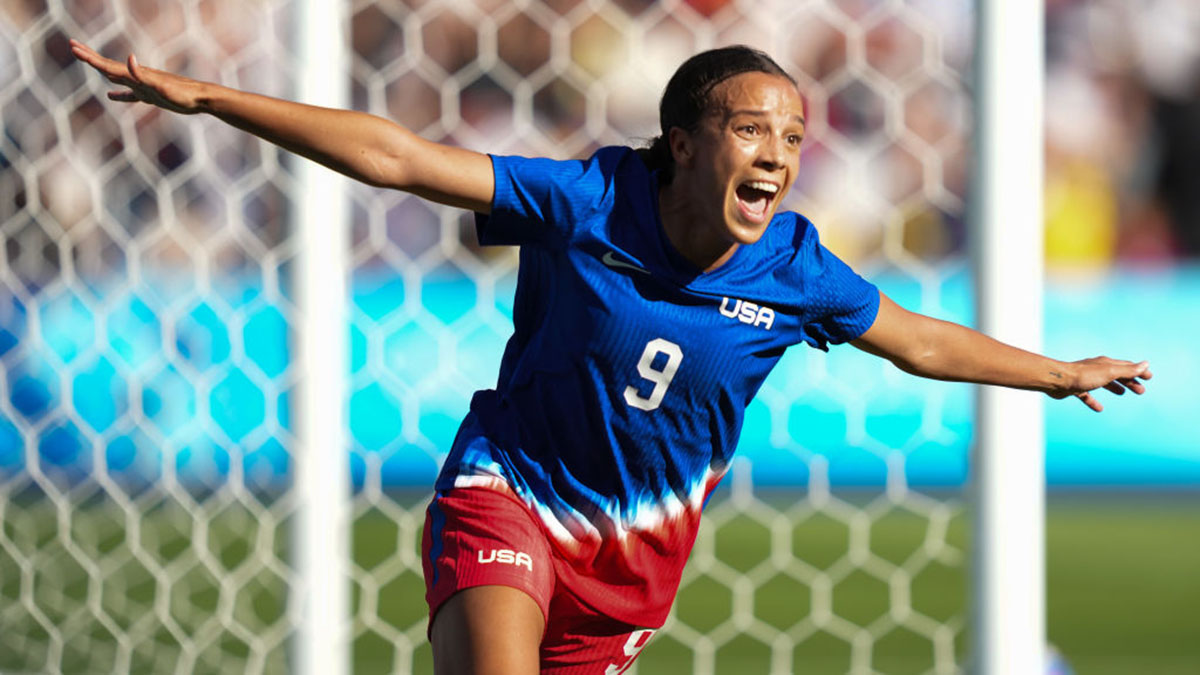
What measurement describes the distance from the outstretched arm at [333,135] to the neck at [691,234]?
337 mm

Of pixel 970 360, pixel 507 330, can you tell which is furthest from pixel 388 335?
pixel 970 360

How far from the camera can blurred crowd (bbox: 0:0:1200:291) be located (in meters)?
5.02

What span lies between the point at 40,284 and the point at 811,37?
3719mm

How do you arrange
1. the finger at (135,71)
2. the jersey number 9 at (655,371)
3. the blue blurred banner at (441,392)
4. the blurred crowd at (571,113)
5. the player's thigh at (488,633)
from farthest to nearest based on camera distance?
the blue blurred banner at (441,392) < the blurred crowd at (571,113) < the jersey number 9 at (655,371) < the player's thigh at (488,633) < the finger at (135,71)

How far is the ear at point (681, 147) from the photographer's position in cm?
247


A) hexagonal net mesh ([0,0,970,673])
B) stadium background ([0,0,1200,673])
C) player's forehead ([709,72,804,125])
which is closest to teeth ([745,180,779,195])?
player's forehead ([709,72,804,125])

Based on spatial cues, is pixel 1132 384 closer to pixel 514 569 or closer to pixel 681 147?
pixel 681 147

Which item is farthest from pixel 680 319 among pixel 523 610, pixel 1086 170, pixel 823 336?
pixel 1086 170

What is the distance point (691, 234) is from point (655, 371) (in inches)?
9.9

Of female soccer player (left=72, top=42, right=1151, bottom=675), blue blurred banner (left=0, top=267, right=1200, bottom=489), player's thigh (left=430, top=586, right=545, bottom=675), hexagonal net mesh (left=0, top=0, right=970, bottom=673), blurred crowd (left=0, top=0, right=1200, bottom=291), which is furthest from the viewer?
blue blurred banner (left=0, top=267, right=1200, bottom=489)

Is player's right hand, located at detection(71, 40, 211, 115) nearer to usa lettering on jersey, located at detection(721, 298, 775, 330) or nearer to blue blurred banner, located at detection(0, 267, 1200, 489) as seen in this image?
usa lettering on jersey, located at detection(721, 298, 775, 330)

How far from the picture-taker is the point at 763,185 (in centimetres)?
238

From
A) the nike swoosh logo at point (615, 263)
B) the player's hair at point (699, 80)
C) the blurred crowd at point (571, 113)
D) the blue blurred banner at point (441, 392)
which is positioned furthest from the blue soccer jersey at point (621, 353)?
the blue blurred banner at point (441, 392)

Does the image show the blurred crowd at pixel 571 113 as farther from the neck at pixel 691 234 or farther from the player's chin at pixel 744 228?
the player's chin at pixel 744 228
